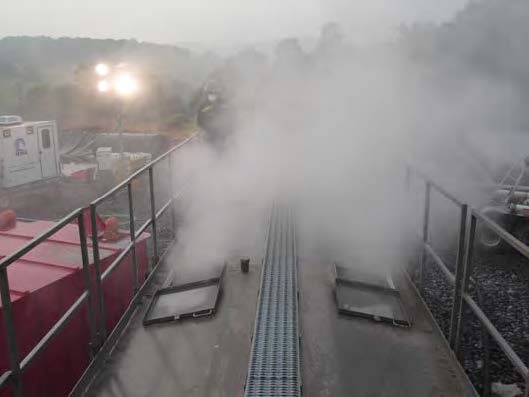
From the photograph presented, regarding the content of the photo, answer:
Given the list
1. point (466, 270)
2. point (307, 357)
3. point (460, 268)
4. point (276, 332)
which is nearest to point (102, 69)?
point (276, 332)

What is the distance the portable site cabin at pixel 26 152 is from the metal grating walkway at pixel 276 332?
27.6ft

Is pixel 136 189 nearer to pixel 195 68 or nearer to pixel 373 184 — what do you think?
pixel 373 184

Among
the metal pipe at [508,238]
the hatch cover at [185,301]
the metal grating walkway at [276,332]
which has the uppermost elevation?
the metal pipe at [508,238]

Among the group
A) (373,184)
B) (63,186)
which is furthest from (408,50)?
(63,186)

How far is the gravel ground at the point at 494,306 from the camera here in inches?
157

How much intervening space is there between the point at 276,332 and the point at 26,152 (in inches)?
395

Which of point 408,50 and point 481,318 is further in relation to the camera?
point 408,50

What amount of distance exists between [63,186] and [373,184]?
818 centimetres

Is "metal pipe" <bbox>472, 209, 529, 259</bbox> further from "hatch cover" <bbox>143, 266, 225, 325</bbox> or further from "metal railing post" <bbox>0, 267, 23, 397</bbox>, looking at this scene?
"metal railing post" <bbox>0, 267, 23, 397</bbox>

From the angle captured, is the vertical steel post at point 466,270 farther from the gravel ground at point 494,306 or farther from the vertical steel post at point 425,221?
the vertical steel post at point 425,221

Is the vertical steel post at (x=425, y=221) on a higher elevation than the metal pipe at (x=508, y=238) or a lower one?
lower

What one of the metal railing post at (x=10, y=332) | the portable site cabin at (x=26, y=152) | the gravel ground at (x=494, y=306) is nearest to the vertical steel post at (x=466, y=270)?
the gravel ground at (x=494, y=306)

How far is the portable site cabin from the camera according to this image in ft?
34.8

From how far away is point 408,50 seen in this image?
23.7ft
